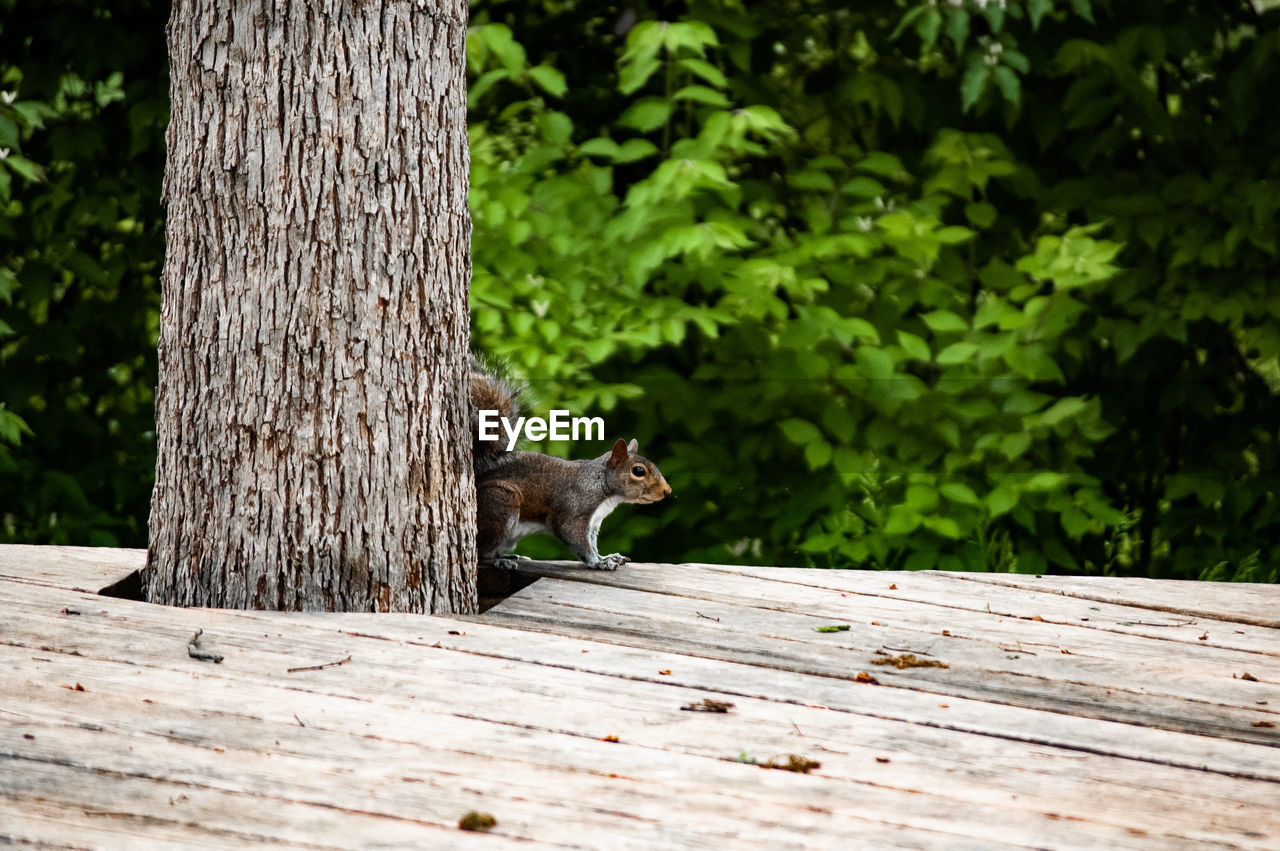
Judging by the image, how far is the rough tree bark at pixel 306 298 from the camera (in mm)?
2070

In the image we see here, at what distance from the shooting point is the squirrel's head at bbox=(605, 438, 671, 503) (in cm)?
272

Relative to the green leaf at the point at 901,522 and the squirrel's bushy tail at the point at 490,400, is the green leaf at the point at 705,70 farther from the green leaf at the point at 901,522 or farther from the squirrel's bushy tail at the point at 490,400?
the green leaf at the point at 901,522

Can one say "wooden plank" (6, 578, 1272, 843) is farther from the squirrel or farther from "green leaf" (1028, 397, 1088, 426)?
"green leaf" (1028, 397, 1088, 426)

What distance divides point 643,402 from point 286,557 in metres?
1.44

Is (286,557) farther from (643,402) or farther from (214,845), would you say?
(643,402)

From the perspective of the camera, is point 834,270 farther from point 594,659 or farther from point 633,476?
point 594,659

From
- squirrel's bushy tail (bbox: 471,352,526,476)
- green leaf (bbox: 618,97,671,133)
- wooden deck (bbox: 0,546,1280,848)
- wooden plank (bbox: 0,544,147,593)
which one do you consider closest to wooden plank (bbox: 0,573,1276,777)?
wooden deck (bbox: 0,546,1280,848)

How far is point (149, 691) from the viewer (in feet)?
5.67

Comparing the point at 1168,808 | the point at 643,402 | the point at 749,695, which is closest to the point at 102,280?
the point at 643,402

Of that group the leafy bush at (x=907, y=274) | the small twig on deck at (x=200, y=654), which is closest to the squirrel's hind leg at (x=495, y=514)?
the leafy bush at (x=907, y=274)

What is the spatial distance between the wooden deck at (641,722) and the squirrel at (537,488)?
21 centimetres

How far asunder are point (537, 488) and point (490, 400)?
276 mm

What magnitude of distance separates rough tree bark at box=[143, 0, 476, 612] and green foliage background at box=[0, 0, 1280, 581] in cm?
85

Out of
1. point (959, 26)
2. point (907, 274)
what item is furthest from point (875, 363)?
point (959, 26)
